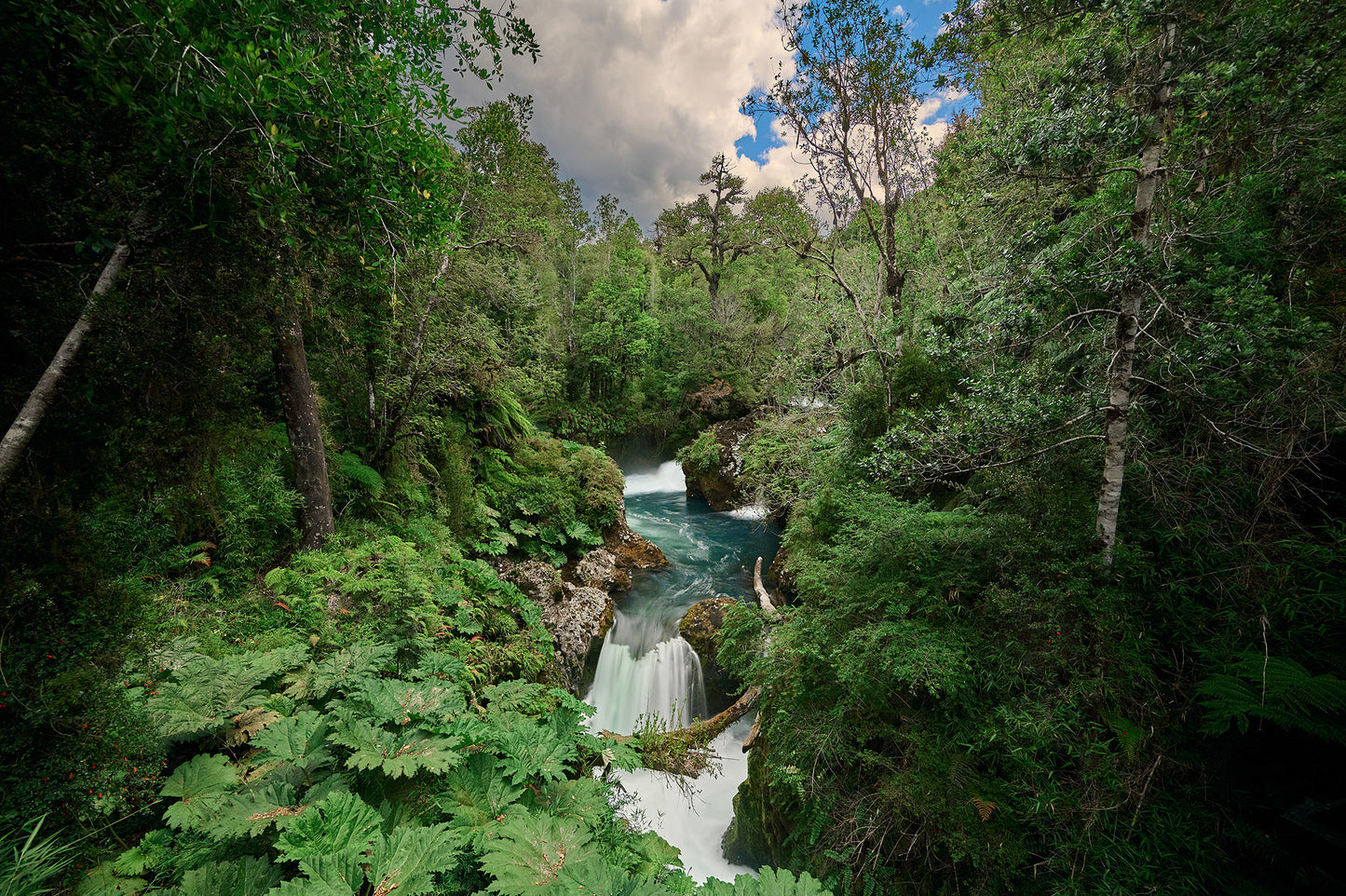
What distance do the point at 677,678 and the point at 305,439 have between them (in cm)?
717

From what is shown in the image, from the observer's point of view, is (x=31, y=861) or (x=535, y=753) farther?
(x=535, y=753)

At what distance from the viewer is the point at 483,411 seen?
986 cm

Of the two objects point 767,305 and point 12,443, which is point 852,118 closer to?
point 12,443

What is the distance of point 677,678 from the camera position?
8336 millimetres

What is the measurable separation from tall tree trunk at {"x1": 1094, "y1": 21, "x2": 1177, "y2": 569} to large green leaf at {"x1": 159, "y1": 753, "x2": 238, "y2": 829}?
5.97 meters

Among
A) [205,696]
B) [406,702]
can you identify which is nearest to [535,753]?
[406,702]

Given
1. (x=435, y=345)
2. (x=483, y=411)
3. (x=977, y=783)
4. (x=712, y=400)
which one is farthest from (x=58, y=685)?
(x=712, y=400)

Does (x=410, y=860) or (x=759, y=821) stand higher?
(x=410, y=860)

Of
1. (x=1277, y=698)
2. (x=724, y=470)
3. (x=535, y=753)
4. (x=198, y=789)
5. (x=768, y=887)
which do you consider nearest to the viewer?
(x=768, y=887)

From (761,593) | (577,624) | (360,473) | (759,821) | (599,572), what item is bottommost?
(759,821)

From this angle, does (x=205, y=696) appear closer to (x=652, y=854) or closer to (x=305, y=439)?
(x=652, y=854)

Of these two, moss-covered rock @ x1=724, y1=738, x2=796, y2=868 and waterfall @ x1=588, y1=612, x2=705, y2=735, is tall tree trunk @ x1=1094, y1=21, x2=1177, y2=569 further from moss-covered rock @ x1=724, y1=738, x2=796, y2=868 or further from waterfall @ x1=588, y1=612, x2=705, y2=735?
waterfall @ x1=588, y1=612, x2=705, y2=735

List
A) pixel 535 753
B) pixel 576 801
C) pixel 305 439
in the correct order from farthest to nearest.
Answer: pixel 305 439 → pixel 535 753 → pixel 576 801

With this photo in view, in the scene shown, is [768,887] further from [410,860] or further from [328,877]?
[328,877]
